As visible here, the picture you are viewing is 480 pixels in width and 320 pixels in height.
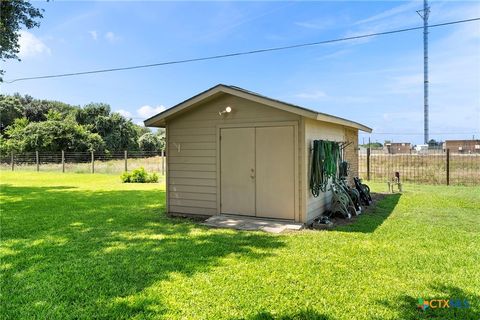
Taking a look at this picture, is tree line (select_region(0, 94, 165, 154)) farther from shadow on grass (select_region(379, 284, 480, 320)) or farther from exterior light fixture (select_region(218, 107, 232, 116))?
shadow on grass (select_region(379, 284, 480, 320))

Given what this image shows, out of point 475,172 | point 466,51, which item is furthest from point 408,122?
point 466,51

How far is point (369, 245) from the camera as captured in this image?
4.48m

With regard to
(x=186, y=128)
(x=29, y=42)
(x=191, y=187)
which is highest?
(x=29, y=42)

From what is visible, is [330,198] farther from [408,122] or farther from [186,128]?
[408,122]

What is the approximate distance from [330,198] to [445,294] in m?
4.32

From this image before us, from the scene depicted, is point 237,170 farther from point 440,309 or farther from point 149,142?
point 149,142

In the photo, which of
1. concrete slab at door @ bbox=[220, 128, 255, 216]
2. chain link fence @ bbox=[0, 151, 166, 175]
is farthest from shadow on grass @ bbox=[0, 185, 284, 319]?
chain link fence @ bbox=[0, 151, 166, 175]

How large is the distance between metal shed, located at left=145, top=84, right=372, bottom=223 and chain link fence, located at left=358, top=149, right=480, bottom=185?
7.46 metres

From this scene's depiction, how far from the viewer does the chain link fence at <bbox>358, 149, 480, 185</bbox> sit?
11.9 metres

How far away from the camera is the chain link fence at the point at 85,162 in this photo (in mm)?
18584

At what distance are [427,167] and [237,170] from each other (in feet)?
35.7

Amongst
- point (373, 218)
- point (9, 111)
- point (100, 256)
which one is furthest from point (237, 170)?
point (9, 111)

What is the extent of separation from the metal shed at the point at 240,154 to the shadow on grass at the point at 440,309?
9.62ft

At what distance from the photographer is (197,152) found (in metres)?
6.78
